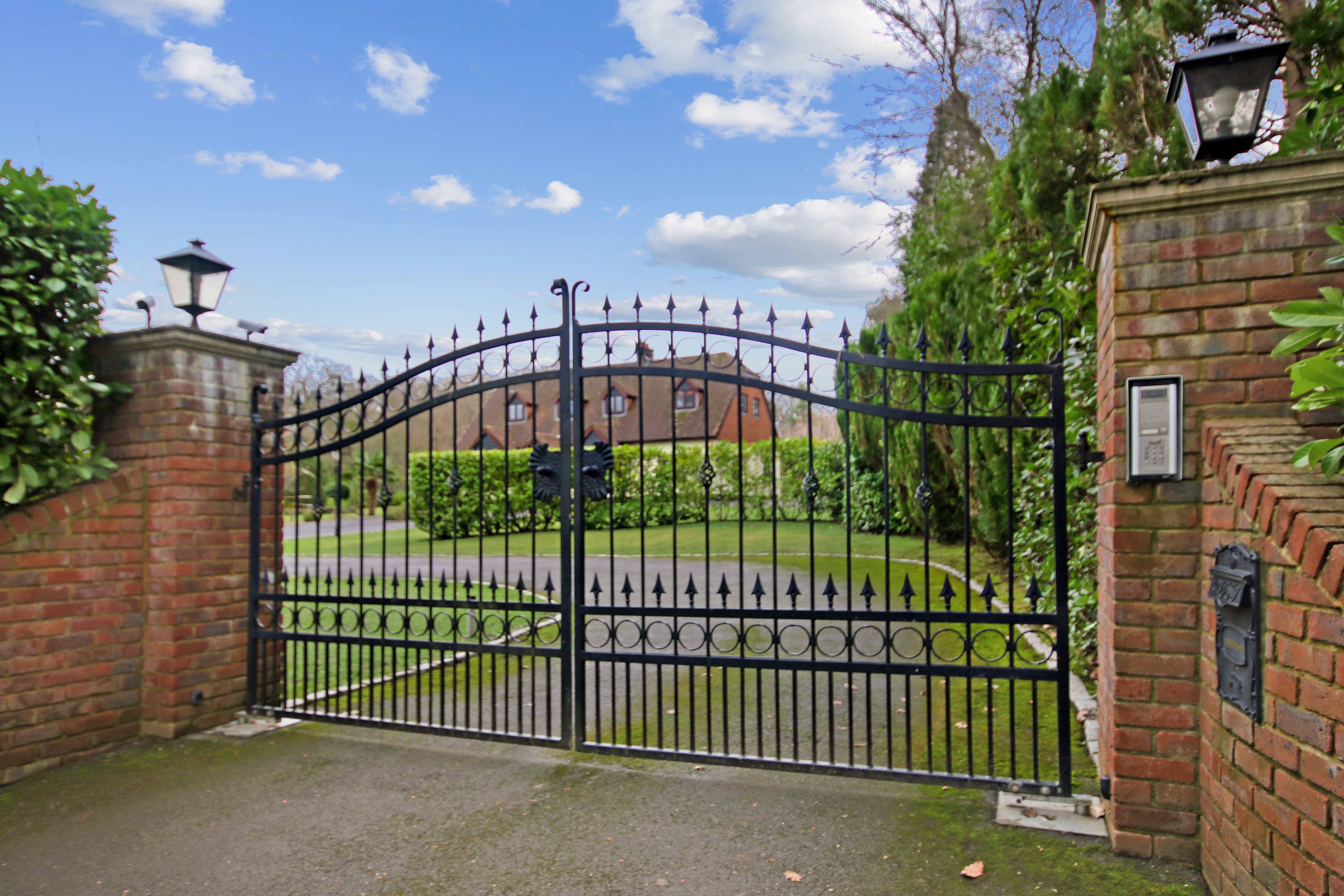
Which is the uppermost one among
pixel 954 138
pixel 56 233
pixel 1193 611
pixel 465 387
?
pixel 954 138

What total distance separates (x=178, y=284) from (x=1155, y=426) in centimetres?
491

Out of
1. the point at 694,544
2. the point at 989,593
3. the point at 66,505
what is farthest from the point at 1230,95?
the point at 694,544

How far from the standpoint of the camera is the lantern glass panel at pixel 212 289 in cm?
456

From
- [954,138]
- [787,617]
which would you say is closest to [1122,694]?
[787,617]

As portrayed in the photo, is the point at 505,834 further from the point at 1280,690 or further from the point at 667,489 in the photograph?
the point at 667,489

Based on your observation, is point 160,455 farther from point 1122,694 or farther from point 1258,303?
point 1258,303

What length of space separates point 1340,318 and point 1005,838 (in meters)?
2.18

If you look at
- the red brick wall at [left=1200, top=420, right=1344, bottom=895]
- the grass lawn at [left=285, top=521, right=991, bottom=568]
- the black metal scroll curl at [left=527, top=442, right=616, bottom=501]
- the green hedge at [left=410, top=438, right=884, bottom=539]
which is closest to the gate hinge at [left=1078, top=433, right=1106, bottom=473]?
the red brick wall at [left=1200, top=420, right=1344, bottom=895]

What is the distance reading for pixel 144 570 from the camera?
4.40m

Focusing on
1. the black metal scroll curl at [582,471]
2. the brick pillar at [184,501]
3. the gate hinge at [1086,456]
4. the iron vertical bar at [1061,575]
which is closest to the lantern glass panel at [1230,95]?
the iron vertical bar at [1061,575]

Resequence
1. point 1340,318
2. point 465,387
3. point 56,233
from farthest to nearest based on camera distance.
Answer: point 465,387
point 56,233
point 1340,318

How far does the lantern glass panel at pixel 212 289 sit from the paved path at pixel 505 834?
2491 mm

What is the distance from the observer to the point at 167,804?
354 centimetres

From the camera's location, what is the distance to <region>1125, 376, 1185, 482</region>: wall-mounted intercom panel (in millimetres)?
2801
